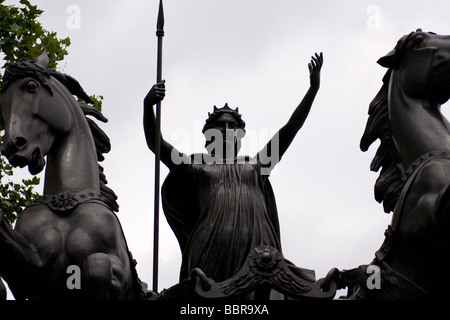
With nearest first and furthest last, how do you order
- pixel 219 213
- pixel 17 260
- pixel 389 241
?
pixel 17 260 < pixel 389 241 < pixel 219 213

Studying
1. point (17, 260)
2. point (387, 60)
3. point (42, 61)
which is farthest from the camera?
point (387, 60)

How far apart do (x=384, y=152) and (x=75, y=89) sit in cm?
281

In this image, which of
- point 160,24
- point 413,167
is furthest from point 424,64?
point 160,24

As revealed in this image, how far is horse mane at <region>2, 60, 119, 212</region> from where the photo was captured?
395 inches

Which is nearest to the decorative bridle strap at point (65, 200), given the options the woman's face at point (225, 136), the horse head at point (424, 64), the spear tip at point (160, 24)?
the spear tip at point (160, 24)

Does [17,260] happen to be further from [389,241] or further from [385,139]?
[385,139]

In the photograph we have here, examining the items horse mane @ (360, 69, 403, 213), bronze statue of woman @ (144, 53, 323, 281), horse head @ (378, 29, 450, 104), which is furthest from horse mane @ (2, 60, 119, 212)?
horse head @ (378, 29, 450, 104)

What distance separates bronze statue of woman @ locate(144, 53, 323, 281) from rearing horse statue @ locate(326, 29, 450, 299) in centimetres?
84

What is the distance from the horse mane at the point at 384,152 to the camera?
10.3 m

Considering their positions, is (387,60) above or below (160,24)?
below

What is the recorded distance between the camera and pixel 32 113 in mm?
9812

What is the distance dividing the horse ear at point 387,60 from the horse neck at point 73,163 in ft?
8.98
